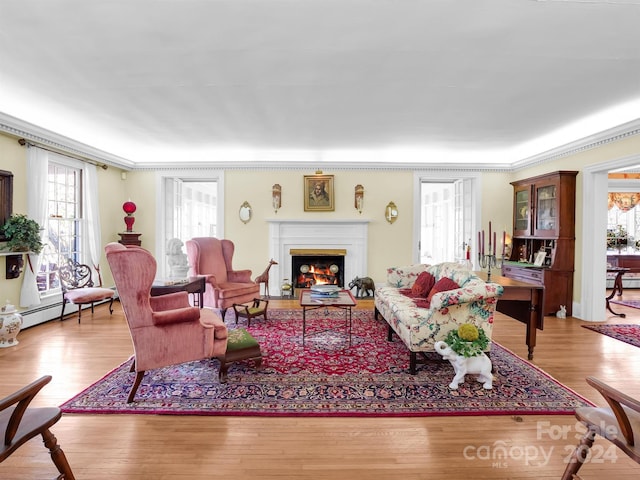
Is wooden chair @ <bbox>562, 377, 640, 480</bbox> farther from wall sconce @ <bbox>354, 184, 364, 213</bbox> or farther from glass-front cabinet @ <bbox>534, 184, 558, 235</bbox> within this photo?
wall sconce @ <bbox>354, 184, 364, 213</bbox>

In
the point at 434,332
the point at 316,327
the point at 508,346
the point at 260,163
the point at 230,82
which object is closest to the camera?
the point at 434,332

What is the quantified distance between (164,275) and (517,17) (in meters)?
6.95

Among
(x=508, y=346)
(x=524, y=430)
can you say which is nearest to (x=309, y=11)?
(x=524, y=430)

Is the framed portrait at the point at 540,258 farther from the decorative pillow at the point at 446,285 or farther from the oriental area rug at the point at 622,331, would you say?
the decorative pillow at the point at 446,285

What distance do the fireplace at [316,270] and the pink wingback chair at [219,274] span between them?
5.73 feet

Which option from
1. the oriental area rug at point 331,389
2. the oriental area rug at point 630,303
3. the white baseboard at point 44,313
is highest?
the white baseboard at point 44,313

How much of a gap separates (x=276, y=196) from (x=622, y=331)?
5.95 meters

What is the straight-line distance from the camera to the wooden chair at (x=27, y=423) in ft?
4.73

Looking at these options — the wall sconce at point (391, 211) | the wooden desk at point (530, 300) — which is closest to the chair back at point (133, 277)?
the wooden desk at point (530, 300)

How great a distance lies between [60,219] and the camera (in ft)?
17.6

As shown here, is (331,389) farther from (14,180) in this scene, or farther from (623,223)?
(623,223)

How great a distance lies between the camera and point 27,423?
1.61 m

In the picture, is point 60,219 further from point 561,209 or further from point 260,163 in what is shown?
point 561,209

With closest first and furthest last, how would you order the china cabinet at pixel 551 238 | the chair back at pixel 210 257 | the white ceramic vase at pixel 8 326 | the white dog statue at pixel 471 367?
the white dog statue at pixel 471 367
the white ceramic vase at pixel 8 326
the chair back at pixel 210 257
the china cabinet at pixel 551 238
